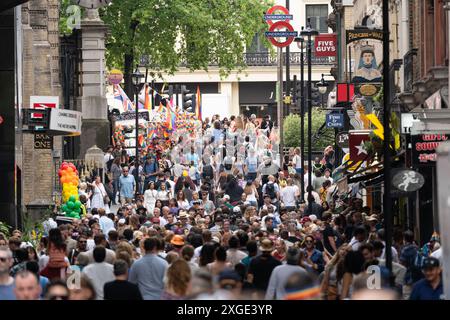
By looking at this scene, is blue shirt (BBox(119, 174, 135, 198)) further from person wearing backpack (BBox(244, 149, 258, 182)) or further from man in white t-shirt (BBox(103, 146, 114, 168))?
person wearing backpack (BBox(244, 149, 258, 182))

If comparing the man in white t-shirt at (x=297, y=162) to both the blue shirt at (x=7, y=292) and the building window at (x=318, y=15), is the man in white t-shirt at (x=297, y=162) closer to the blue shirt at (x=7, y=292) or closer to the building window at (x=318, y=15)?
the blue shirt at (x=7, y=292)

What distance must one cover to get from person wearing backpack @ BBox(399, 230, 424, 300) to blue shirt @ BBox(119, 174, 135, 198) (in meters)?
21.3

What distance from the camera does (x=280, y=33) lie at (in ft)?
177

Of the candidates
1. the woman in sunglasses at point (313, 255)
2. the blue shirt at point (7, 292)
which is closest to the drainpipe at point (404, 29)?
the woman in sunglasses at point (313, 255)

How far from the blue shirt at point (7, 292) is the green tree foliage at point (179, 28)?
47.1 m

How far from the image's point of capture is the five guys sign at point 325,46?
203ft

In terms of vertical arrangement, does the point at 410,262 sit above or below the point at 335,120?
below

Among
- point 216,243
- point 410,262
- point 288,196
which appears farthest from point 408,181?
point 288,196

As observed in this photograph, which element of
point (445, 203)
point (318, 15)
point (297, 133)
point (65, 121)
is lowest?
point (445, 203)

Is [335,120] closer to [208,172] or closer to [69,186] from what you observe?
[208,172]

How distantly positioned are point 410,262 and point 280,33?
106 feet

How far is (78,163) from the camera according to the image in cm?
4722
